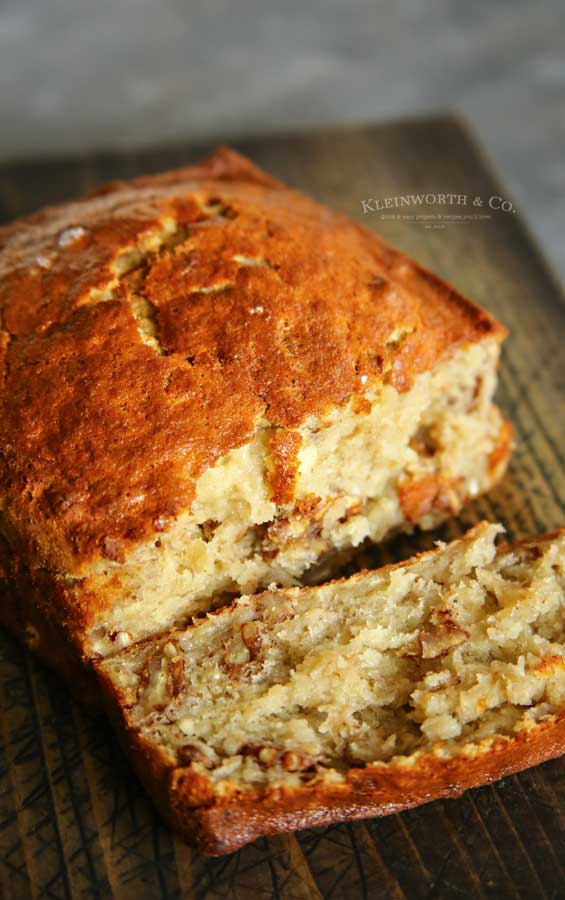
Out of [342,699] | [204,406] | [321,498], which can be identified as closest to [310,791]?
[342,699]

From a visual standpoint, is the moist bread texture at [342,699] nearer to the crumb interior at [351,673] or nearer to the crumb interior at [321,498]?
the crumb interior at [351,673]

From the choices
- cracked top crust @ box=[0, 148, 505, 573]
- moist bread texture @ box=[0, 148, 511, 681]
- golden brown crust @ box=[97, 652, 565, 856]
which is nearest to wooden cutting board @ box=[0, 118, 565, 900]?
golden brown crust @ box=[97, 652, 565, 856]

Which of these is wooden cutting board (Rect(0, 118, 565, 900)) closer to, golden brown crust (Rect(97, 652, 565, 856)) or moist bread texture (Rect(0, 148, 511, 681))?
golden brown crust (Rect(97, 652, 565, 856))

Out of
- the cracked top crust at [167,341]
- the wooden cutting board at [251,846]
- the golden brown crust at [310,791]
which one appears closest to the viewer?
the golden brown crust at [310,791]

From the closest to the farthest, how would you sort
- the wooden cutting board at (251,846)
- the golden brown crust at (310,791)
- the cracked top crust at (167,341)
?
the golden brown crust at (310,791) < the wooden cutting board at (251,846) < the cracked top crust at (167,341)

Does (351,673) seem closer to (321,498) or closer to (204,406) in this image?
(321,498)

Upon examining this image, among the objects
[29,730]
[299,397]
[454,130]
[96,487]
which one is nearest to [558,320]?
[454,130]

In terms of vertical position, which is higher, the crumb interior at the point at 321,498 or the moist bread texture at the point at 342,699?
the crumb interior at the point at 321,498

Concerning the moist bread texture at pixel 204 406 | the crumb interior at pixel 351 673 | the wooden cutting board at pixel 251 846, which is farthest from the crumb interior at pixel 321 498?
the wooden cutting board at pixel 251 846
